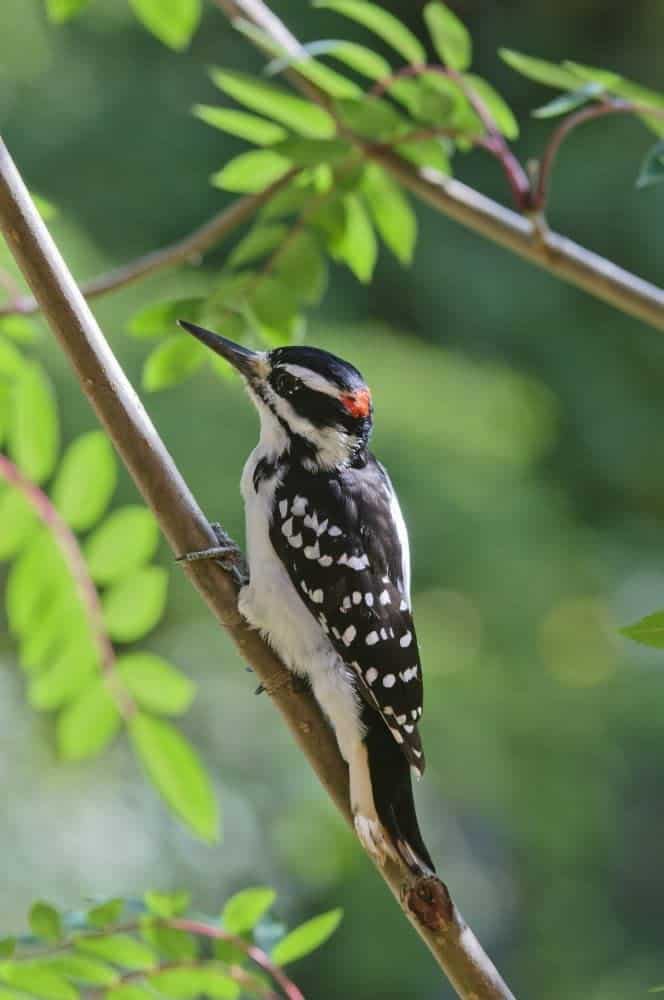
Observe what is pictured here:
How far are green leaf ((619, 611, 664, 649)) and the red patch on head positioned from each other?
57.5 inches

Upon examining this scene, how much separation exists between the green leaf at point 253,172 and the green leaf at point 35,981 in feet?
4.79

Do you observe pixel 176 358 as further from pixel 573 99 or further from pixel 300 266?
pixel 573 99

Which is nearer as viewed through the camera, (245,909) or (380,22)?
(245,909)

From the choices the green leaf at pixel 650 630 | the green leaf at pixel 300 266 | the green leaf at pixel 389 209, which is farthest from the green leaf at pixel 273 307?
the green leaf at pixel 650 630

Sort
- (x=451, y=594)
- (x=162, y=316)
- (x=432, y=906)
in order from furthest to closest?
(x=451, y=594), (x=162, y=316), (x=432, y=906)

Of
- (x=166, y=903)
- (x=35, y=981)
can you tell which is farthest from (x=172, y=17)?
(x=35, y=981)

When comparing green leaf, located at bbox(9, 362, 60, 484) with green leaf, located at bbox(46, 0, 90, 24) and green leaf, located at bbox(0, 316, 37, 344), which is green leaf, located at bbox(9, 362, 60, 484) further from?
green leaf, located at bbox(46, 0, 90, 24)

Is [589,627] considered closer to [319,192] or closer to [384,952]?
[384,952]

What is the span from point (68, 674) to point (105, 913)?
563mm

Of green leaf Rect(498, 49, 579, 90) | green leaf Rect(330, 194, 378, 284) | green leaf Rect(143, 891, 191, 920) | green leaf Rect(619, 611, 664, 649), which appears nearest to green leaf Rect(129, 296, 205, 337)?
green leaf Rect(330, 194, 378, 284)

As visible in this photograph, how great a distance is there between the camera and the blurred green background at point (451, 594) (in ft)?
14.4

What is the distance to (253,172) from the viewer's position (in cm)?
279

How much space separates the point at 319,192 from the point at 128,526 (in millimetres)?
741

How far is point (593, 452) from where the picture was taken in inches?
230
